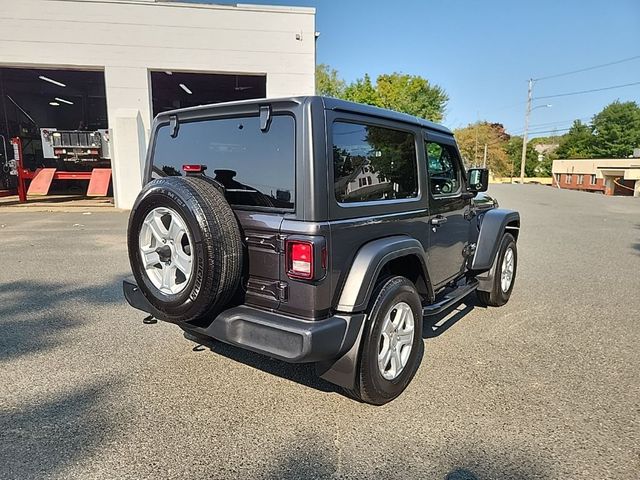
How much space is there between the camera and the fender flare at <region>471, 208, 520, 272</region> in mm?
4637

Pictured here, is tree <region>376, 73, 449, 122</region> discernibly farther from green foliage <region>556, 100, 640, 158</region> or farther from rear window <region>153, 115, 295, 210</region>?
green foliage <region>556, 100, 640, 158</region>

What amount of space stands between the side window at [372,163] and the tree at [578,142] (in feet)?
292

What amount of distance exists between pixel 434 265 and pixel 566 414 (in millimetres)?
1415

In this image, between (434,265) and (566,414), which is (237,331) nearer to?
(434,265)

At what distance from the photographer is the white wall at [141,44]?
12.9 m

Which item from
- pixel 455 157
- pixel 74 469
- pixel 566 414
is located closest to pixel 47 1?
pixel 455 157

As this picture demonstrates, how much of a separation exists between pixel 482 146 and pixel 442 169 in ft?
222

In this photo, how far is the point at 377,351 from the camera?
2850 millimetres

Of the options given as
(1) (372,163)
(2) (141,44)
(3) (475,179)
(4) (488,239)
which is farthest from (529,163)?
(1) (372,163)

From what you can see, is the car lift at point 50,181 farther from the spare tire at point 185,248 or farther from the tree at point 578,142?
the tree at point 578,142

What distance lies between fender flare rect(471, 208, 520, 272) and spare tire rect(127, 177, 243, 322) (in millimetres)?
2946

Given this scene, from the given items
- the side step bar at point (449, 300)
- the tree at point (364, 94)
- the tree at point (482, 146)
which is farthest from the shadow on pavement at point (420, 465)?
the tree at point (482, 146)

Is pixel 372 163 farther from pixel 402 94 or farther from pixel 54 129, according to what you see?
pixel 402 94

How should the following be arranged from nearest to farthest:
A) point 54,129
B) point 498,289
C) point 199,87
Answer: point 498,289, point 54,129, point 199,87
